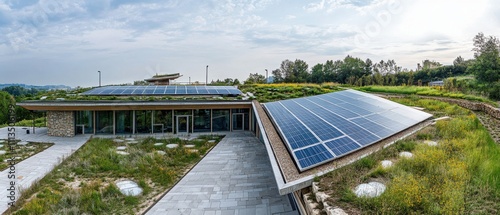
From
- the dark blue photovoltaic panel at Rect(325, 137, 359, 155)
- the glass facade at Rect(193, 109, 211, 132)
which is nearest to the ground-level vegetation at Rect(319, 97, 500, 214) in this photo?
the dark blue photovoltaic panel at Rect(325, 137, 359, 155)

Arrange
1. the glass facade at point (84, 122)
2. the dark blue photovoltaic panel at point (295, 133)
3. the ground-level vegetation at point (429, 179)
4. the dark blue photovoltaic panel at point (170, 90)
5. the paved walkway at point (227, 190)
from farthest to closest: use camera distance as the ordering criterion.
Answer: the dark blue photovoltaic panel at point (170, 90)
the glass facade at point (84, 122)
the paved walkway at point (227, 190)
the dark blue photovoltaic panel at point (295, 133)
the ground-level vegetation at point (429, 179)

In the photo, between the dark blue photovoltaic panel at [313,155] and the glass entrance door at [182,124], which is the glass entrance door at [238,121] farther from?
the dark blue photovoltaic panel at [313,155]

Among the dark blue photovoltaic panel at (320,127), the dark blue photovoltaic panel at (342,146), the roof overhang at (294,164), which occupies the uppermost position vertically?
the dark blue photovoltaic panel at (320,127)

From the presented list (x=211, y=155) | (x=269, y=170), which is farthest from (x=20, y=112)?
(x=269, y=170)

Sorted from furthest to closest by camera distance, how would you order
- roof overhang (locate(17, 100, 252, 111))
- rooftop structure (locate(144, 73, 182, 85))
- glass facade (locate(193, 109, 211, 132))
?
rooftop structure (locate(144, 73, 182, 85)) → glass facade (locate(193, 109, 211, 132)) → roof overhang (locate(17, 100, 252, 111))

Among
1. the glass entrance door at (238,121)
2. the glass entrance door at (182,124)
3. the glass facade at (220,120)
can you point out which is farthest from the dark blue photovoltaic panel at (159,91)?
the glass entrance door at (238,121)

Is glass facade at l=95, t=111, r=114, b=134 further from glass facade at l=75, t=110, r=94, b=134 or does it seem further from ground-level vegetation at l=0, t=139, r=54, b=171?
ground-level vegetation at l=0, t=139, r=54, b=171

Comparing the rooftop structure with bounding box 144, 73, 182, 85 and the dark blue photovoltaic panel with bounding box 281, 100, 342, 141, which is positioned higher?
the rooftop structure with bounding box 144, 73, 182, 85

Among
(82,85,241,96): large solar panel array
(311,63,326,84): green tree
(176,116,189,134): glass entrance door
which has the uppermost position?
(311,63,326,84): green tree
